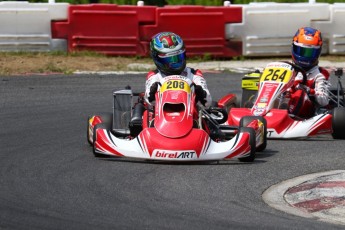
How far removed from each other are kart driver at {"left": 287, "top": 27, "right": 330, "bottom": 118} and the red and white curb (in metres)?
2.41

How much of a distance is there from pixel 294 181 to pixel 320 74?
3.24 meters

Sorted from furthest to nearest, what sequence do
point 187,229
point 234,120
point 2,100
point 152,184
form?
point 2,100 < point 234,120 < point 152,184 < point 187,229

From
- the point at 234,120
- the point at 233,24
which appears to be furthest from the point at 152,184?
the point at 233,24

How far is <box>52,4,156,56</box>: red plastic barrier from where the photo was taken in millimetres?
15820

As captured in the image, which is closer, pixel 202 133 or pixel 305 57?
pixel 202 133

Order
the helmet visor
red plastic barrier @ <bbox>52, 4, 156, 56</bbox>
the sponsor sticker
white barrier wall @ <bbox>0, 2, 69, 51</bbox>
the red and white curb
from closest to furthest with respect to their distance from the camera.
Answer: the red and white curb < the sponsor sticker < the helmet visor < white barrier wall @ <bbox>0, 2, 69, 51</bbox> < red plastic barrier @ <bbox>52, 4, 156, 56</bbox>

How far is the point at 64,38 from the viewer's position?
15961 mm

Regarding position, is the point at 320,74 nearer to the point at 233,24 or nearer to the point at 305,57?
the point at 305,57

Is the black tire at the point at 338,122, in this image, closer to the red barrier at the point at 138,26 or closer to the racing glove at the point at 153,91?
the racing glove at the point at 153,91

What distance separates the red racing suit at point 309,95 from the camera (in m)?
11.0

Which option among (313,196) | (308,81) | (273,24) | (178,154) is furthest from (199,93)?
(273,24)

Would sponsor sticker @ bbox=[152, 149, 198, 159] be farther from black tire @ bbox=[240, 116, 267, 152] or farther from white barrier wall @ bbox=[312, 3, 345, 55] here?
white barrier wall @ bbox=[312, 3, 345, 55]

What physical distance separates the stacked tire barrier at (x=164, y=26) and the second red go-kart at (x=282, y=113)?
16.7 ft

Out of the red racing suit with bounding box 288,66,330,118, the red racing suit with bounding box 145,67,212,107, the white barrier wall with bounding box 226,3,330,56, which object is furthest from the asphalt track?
the white barrier wall with bounding box 226,3,330,56
